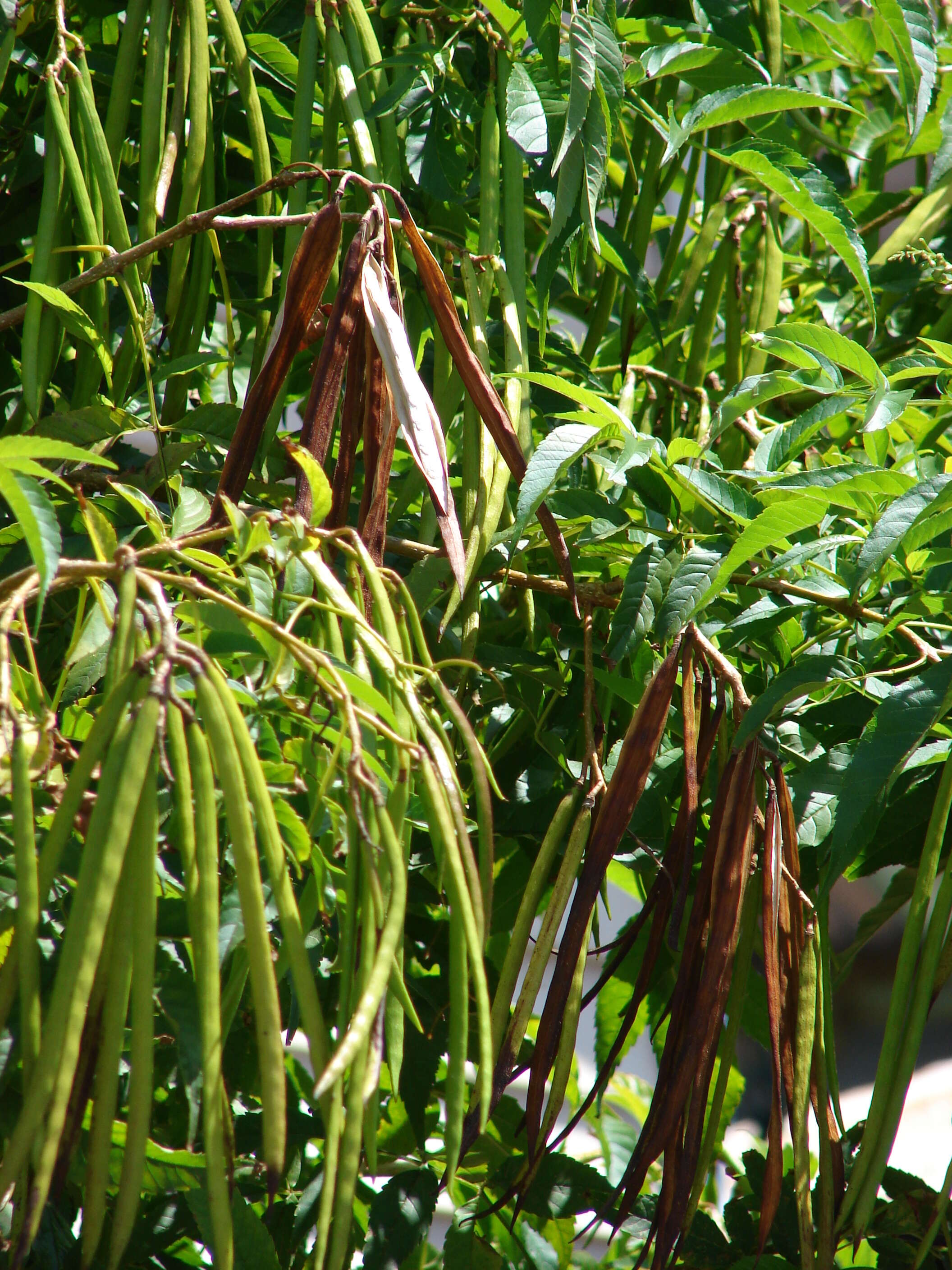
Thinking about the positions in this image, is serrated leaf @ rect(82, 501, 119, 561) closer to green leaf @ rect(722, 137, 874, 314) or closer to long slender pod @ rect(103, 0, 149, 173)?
long slender pod @ rect(103, 0, 149, 173)

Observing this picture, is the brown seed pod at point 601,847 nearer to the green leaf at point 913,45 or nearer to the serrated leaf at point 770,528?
the serrated leaf at point 770,528

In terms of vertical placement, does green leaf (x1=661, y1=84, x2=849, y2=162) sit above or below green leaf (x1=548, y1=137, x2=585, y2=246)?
above

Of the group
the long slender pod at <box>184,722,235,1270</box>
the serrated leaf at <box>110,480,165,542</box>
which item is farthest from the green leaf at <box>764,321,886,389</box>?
the long slender pod at <box>184,722,235,1270</box>

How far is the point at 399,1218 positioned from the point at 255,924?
25.6 inches

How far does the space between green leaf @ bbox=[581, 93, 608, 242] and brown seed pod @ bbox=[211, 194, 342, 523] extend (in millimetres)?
219

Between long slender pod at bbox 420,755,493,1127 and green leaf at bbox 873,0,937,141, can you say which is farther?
green leaf at bbox 873,0,937,141

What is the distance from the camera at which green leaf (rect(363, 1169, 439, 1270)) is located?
36.5 inches

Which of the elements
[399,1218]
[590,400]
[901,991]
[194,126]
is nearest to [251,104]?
[194,126]

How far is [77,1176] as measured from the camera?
29.5 inches

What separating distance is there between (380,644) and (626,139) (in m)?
0.76

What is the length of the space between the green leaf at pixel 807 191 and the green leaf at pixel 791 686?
310 mm

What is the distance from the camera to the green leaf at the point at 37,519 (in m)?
0.53

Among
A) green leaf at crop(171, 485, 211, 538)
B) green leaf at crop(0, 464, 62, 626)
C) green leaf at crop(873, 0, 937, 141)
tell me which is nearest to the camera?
green leaf at crop(0, 464, 62, 626)

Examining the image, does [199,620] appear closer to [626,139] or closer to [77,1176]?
[77,1176]
